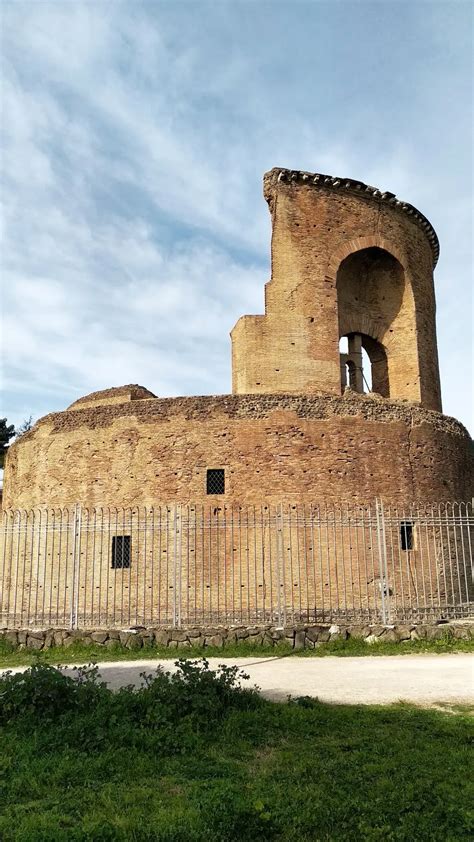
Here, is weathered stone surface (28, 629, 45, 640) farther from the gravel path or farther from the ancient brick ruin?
the ancient brick ruin

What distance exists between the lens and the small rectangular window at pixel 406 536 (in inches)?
518

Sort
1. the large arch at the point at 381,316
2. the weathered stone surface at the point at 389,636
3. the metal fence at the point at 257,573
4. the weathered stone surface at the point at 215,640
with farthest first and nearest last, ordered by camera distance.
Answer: the large arch at the point at 381,316
the metal fence at the point at 257,573
the weathered stone surface at the point at 389,636
the weathered stone surface at the point at 215,640

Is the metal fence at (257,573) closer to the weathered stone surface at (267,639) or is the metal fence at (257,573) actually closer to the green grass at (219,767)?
the weathered stone surface at (267,639)

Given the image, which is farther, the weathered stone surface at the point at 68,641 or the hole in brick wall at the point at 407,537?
the hole in brick wall at the point at 407,537

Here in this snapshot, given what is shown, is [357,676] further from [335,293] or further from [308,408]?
[335,293]

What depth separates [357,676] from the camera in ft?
23.7

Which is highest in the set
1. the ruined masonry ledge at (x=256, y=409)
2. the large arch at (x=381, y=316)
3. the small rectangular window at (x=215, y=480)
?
the large arch at (x=381, y=316)

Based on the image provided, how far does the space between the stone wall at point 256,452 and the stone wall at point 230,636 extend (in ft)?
11.9

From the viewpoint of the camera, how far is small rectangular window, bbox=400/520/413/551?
13149 mm

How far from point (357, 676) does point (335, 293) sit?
34.8 feet

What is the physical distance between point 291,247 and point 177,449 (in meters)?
5.97

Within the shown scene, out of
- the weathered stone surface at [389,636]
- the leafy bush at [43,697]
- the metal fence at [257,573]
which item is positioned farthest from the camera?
the metal fence at [257,573]

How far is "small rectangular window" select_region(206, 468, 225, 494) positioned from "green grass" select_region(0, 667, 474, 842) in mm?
7587

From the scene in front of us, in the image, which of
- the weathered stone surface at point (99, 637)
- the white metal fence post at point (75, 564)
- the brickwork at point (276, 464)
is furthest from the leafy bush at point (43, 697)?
the brickwork at point (276, 464)
